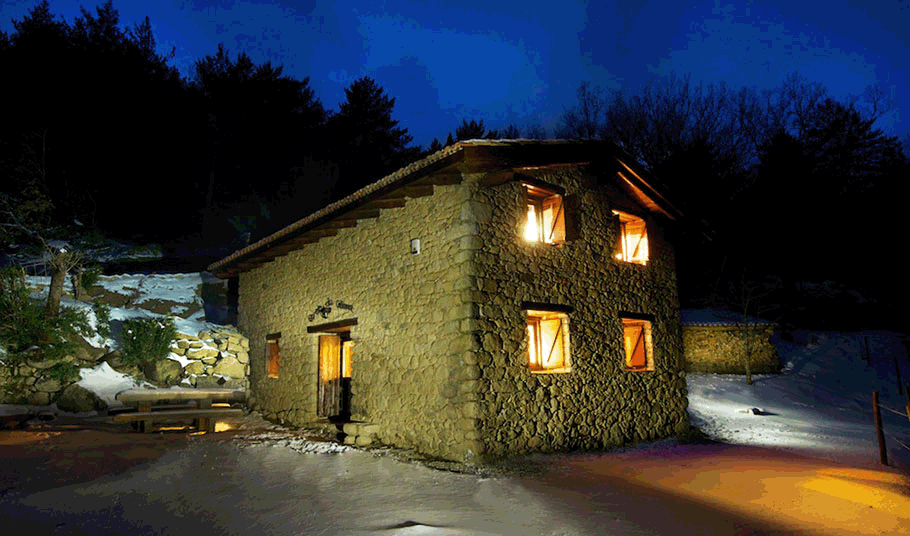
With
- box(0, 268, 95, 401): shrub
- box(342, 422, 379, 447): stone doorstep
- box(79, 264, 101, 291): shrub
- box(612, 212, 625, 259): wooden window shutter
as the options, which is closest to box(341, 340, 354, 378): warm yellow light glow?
box(342, 422, 379, 447): stone doorstep

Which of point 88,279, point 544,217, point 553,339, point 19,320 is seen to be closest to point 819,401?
point 553,339

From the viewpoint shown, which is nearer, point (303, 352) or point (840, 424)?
point (303, 352)

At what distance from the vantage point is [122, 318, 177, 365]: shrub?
11719 millimetres

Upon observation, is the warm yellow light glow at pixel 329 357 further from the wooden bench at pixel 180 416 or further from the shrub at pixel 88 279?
the shrub at pixel 88 279

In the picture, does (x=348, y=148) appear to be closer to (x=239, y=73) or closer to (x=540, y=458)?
(x=239, y=73)

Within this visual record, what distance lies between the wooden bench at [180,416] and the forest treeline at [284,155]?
13.2 m

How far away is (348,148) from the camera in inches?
966

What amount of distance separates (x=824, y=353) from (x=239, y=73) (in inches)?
1181

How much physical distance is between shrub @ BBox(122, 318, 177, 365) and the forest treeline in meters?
9.13

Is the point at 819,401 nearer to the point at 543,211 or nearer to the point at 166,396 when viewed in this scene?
the point at 543,211

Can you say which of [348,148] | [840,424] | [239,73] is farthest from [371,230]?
[239,73]

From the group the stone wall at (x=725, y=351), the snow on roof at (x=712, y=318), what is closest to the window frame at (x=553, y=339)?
the stone wall at (x=725, y=351)

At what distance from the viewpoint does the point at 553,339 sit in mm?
8523

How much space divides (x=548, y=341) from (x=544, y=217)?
7.19 feet
